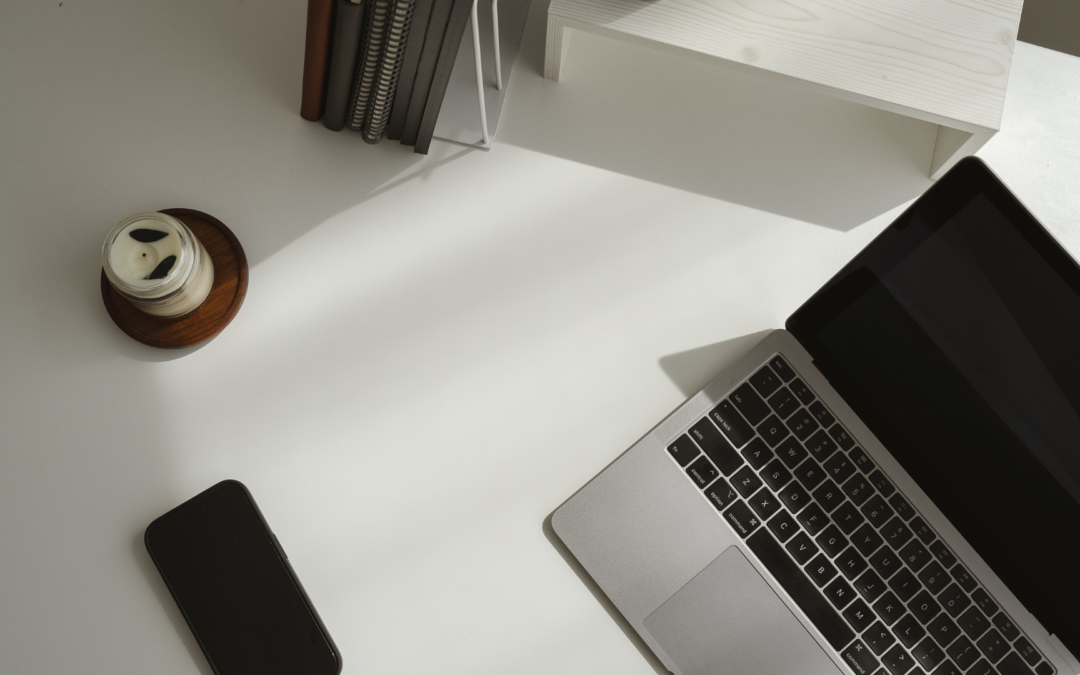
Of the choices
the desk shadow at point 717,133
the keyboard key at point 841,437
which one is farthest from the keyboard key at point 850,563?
the desk shadow at point 717,133

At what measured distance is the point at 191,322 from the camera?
79 centimetres

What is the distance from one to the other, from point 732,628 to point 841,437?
0.75 ft

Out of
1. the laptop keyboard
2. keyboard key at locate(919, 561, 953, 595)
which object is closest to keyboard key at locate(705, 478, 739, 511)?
the laptop keyboard

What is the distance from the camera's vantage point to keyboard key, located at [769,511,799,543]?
772 mm

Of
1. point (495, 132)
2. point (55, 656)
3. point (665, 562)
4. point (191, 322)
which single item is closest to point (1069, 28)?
point (495, 132)

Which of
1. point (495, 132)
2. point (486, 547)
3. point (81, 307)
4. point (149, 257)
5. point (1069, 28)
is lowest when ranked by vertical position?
point (486, 547)

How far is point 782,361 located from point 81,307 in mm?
753

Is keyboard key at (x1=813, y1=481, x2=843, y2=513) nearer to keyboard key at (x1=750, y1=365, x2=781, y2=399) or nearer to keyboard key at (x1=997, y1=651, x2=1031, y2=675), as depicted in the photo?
keyboard key at (x1=750, y1=365, x2=781, y2=399)

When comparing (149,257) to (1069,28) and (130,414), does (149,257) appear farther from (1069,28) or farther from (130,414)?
(1069,28)

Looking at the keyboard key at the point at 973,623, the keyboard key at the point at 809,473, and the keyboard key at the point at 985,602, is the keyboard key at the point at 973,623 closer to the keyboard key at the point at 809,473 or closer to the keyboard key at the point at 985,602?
the keyboard key at the point at 985,602

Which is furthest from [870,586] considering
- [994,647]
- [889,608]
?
[994,647]

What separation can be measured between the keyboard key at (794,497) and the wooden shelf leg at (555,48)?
53cm

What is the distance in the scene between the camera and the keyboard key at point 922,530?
77 cm

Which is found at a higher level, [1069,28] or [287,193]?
[1069,28]
